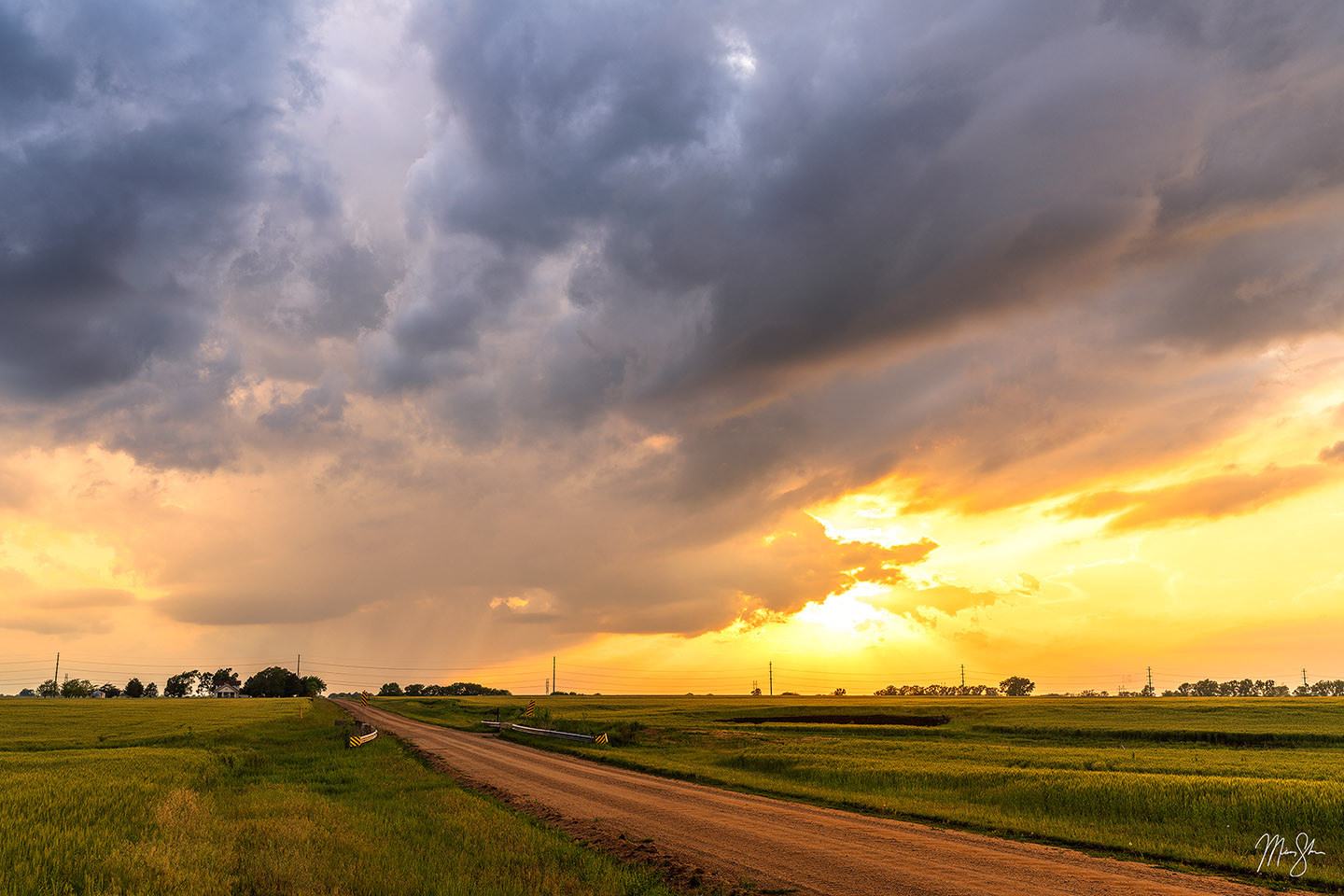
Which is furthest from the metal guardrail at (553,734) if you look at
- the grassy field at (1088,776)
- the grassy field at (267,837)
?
the grassy field at (267,837)

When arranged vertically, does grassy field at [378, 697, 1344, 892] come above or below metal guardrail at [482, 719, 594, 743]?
above

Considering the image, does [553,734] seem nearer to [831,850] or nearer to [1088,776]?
[1088,776]

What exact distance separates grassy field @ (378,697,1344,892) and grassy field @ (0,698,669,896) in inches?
496

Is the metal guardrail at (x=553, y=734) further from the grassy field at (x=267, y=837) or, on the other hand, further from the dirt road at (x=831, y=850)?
the dirt road at (x=831, y=850)

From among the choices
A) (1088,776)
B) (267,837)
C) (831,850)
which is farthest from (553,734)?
(831,850)

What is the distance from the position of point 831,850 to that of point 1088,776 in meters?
16.2

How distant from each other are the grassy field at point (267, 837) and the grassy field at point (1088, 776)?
12602 mm

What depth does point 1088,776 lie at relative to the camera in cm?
2919

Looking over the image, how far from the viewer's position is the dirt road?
15711mm

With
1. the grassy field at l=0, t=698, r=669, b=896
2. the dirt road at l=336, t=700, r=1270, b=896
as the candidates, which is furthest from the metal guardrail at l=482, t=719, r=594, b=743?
the dirt road at l=336, t=700, r=1270, b=896

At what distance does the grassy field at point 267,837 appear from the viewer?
1465 cm

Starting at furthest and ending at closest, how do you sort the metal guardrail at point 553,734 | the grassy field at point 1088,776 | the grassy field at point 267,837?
the metal guardrail at point 553,734 < the grassy field at point 1088,776 < the grassy field at point 267,837

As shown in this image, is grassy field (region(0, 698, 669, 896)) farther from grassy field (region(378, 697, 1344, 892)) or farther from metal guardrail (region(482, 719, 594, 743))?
metal guardrail (region(482, 719, 594, 743))

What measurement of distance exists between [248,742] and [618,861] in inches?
1906
